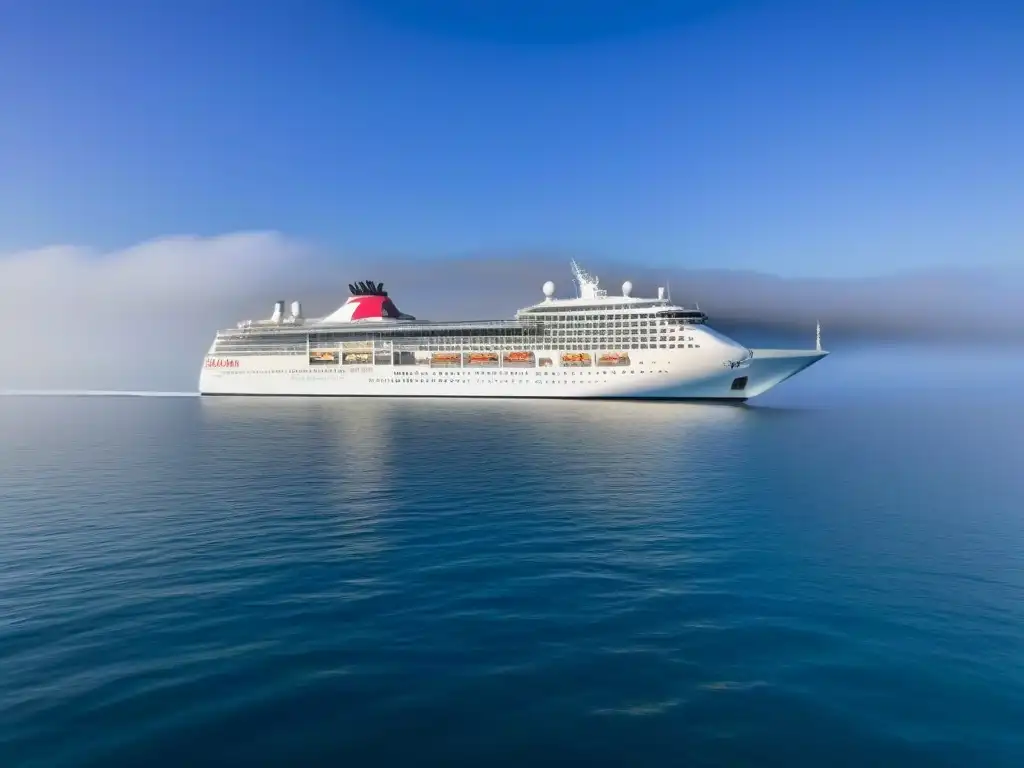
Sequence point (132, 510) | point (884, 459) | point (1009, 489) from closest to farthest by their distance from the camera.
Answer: point (132, 510), point (1009, 489), point (884, 459)

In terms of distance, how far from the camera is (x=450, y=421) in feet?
221

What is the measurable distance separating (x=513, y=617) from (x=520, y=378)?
78.1 m

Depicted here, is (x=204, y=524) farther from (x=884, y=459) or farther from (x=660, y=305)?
(x=660, y=305)

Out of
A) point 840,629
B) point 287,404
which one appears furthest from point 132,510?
point 287,404

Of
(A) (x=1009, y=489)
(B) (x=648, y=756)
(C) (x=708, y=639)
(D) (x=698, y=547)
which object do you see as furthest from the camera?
(A) (x=1009, y=489)

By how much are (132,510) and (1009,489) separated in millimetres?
42652

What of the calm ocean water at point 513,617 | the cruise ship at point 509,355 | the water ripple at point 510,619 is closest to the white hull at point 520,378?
the cruise ship at point 509,355

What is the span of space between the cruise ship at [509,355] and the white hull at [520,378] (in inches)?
6.1

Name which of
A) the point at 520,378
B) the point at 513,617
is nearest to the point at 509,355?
the point at 520,378

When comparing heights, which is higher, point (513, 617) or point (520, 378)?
point (520, 378)

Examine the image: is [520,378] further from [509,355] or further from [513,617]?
[513,617]

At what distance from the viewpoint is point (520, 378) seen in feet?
309

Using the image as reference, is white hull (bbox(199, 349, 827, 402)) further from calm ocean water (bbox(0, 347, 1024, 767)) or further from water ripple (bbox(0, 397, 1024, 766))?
water ripple (bbox(0, 397, 1024, 766))

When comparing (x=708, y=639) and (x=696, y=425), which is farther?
(x=696, y=425)
